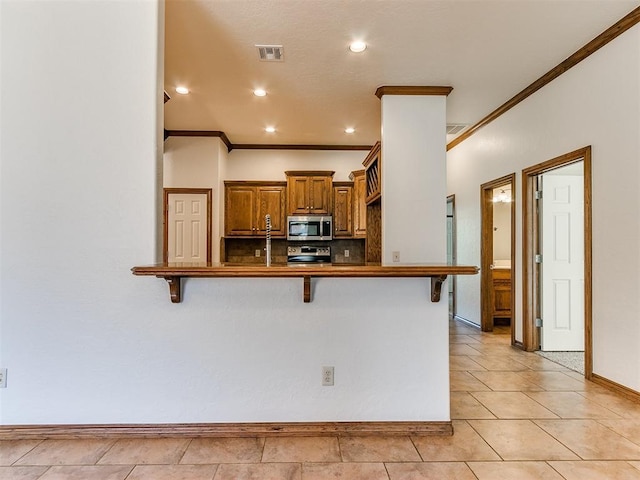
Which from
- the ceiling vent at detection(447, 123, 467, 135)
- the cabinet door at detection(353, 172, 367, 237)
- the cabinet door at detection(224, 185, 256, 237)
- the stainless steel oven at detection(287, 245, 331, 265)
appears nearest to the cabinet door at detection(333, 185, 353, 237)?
the cabinet door at detection(353, 172, 367, 237)

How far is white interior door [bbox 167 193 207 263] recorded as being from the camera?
5551mm

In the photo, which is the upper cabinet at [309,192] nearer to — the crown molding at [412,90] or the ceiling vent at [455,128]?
the ceiling vent at [455,128]

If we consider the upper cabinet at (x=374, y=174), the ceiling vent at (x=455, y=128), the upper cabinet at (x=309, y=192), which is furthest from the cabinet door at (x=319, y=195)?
the ceiling vent at (x=455, y=128)

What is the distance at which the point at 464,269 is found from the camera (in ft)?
6.81

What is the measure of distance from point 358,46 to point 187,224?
3.63 metres

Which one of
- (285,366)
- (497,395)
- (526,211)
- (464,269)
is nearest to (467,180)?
(526,211)

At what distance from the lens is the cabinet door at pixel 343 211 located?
5941 millimetres

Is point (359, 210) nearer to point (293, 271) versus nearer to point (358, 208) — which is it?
point (358, 208)

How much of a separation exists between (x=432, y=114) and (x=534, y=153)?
118 centimetres

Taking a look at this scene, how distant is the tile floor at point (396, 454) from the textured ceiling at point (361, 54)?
112 inches

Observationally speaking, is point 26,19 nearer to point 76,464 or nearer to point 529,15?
Result: point 76,464

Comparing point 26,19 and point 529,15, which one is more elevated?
point 529,15

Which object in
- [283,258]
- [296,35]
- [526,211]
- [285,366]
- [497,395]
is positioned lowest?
[497,395]

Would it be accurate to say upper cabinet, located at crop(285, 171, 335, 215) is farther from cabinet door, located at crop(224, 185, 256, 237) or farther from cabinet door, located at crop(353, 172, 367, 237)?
cabinet door, located at crop(224, 185, 256, 237)
